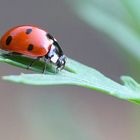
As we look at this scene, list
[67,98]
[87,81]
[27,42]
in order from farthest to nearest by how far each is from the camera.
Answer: [67,98] → [27,42] → [87,81]

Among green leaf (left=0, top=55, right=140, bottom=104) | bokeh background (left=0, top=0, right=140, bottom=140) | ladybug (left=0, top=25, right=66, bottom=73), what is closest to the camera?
green leaf (left=0, top=55, right=140, bottom=104)

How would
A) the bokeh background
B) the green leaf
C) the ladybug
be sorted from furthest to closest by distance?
the bokeh background → the ladybug → the green leaf

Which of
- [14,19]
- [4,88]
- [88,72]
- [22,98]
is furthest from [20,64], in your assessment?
[14,19]

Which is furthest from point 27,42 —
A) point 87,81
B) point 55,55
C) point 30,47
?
point 87,81

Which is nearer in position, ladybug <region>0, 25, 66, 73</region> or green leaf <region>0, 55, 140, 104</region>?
green leaf <region>0, 55, 140, 104</region>

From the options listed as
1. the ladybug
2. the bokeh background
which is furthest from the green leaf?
the bokeh background

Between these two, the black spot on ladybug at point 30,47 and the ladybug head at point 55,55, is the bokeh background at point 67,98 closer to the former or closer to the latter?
the ladybug head at point 55,55

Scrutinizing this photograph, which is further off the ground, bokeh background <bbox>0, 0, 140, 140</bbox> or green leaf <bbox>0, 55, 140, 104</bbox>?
green leaf <bbox>0, 55, 140, 104</bbox>

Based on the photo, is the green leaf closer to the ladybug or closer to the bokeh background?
the ladybug

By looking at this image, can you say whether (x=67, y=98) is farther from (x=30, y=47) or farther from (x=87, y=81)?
(x=87, y=81)
